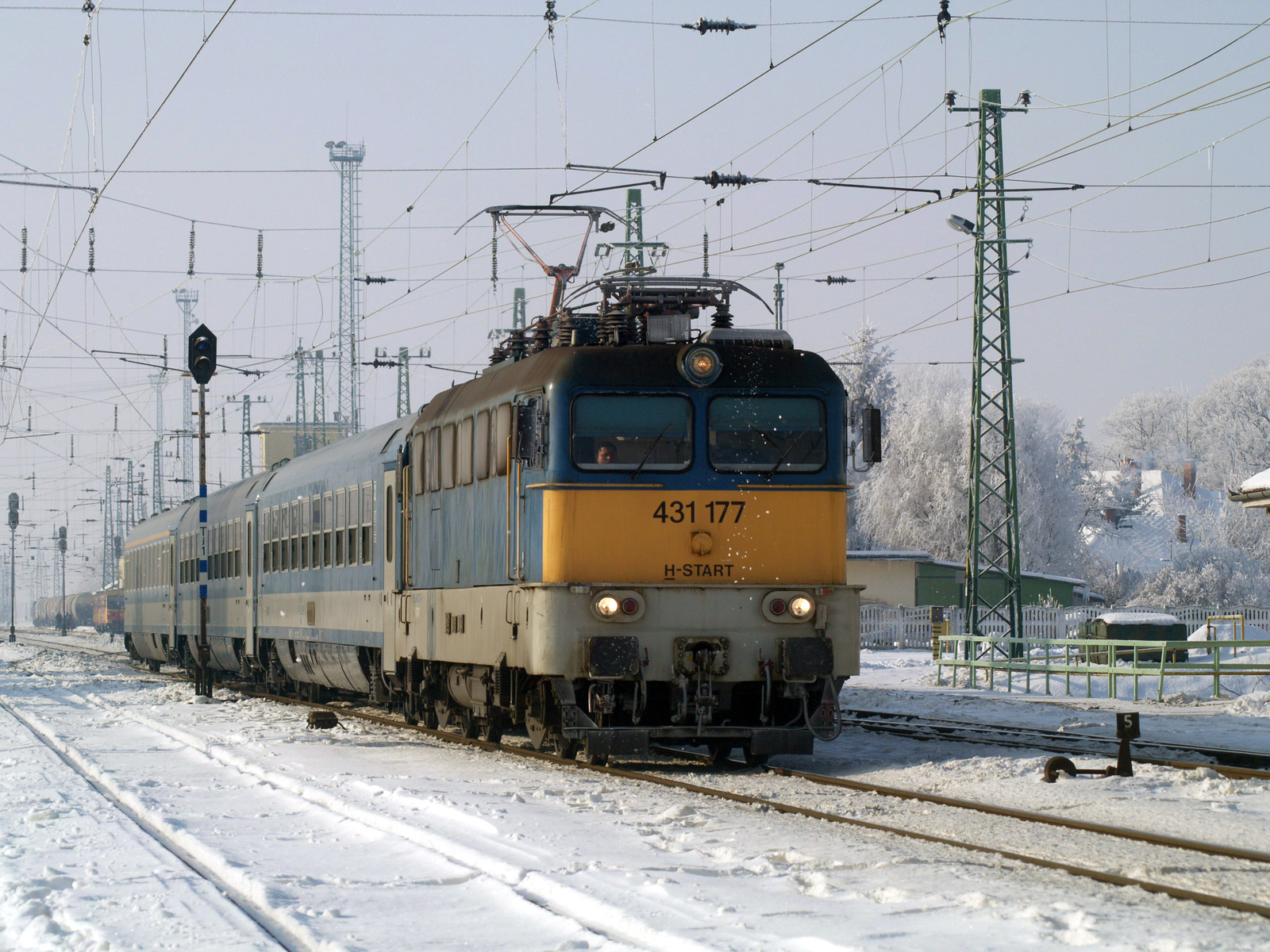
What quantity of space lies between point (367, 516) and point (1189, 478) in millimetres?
81984

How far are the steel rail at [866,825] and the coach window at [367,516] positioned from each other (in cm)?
255

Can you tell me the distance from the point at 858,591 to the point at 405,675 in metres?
6.07

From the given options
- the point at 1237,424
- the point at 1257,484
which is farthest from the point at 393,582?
the point at 1237,424

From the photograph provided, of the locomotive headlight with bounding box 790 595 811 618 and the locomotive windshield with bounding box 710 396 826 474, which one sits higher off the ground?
the locomotive windshield with bounding box 710 396 826 474

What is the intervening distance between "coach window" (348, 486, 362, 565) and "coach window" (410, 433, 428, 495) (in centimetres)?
252

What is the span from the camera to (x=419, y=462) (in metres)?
16.2

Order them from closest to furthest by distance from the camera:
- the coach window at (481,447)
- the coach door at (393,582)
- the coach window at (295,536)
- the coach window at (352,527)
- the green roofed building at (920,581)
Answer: the coach window at (481,447)
the coach door at (393,582)
the coach window at (352,527)
the coach window at (295,536)
the green roofed building at (920,581)

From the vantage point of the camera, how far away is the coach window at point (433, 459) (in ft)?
50.5

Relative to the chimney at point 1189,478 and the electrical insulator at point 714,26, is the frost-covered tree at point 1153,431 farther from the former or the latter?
the electrical insulator at point 714,26

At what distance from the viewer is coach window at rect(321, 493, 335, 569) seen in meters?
20.2

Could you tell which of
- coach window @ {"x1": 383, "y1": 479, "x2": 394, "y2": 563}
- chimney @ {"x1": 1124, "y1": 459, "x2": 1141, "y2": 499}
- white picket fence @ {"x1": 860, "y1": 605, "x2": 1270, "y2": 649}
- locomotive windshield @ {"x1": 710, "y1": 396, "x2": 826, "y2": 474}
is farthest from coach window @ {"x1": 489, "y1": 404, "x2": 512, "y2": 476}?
chimney @ {"x1": 1124, "y1": 459, "x2": 1141, "y2": 499}

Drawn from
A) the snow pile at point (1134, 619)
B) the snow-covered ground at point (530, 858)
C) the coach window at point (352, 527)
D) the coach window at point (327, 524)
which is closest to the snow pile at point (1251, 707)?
the snow-covered ground at point (530, 858)

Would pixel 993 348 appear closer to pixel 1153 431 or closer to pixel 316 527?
pixel 316 527

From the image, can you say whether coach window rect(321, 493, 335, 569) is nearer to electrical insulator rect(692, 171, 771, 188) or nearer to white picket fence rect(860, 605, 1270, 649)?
electrical insulator rect(692, 171, 771, 188)
